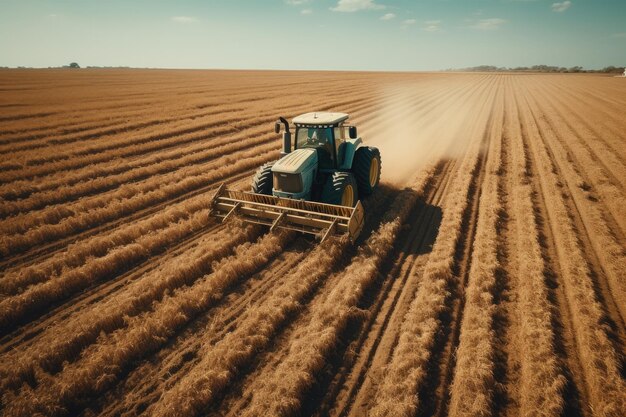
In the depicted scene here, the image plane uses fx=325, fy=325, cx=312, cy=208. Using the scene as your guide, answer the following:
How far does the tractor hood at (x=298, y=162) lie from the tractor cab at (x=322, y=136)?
0.36 m

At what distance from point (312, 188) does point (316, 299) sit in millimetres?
3153

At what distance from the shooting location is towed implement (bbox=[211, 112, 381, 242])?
657 cm

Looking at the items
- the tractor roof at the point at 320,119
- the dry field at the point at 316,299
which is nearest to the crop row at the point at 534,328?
the dry field at the point at 316,299

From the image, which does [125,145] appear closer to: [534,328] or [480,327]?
[480,327]

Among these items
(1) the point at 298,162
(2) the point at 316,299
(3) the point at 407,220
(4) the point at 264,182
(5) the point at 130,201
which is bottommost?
(2) the point at 316,299

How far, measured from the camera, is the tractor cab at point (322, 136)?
304 inches

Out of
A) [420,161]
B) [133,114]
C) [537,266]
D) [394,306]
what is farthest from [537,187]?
[133,114]

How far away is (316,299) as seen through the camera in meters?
5.24

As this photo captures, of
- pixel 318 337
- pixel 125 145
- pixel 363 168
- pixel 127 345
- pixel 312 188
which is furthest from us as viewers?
pixel 125 145

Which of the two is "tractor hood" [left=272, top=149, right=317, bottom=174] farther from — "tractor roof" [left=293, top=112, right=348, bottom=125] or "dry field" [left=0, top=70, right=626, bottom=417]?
"dry field" [left=0, top=70, right=626, bottom=417]

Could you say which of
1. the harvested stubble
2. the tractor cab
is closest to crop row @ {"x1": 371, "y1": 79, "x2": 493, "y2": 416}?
the harvested stubble

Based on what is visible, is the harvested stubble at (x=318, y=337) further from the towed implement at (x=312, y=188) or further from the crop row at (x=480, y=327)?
the crop row at (x=480, y=327)

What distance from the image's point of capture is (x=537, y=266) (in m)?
5.80

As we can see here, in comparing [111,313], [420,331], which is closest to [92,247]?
[111,313]
